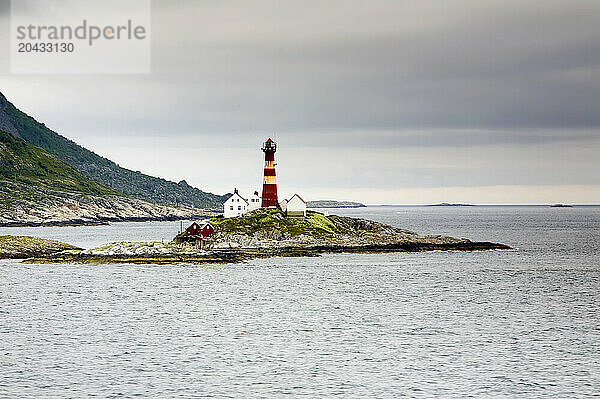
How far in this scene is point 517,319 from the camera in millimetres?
55250

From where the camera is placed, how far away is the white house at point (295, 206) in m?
127

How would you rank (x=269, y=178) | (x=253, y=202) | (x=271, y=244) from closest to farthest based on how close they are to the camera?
(x=271, y=244) → (x=269, y=178) → (x=253, y=202)

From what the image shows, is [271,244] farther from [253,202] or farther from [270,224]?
[253,202]

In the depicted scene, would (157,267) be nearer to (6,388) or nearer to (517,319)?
(517,319)

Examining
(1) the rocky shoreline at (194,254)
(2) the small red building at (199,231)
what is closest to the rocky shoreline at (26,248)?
(1) the rocky shoreline at (194,254)

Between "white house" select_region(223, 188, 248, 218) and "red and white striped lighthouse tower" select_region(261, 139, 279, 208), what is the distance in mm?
8789

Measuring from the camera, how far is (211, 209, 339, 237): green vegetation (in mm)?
118750

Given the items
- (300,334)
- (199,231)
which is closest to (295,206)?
(199,231)

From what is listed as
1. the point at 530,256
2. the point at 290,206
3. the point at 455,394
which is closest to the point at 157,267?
the point at 290,206

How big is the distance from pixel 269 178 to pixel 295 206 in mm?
6931

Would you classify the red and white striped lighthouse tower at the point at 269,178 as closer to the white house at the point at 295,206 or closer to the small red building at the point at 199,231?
the white house at the point at 295,206

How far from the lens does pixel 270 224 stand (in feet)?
392

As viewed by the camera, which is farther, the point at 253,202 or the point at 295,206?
the point at 253,202

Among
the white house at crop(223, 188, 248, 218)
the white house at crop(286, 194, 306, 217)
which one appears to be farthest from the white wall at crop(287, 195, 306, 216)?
the white house at crop(223, 188, 248, 218)
